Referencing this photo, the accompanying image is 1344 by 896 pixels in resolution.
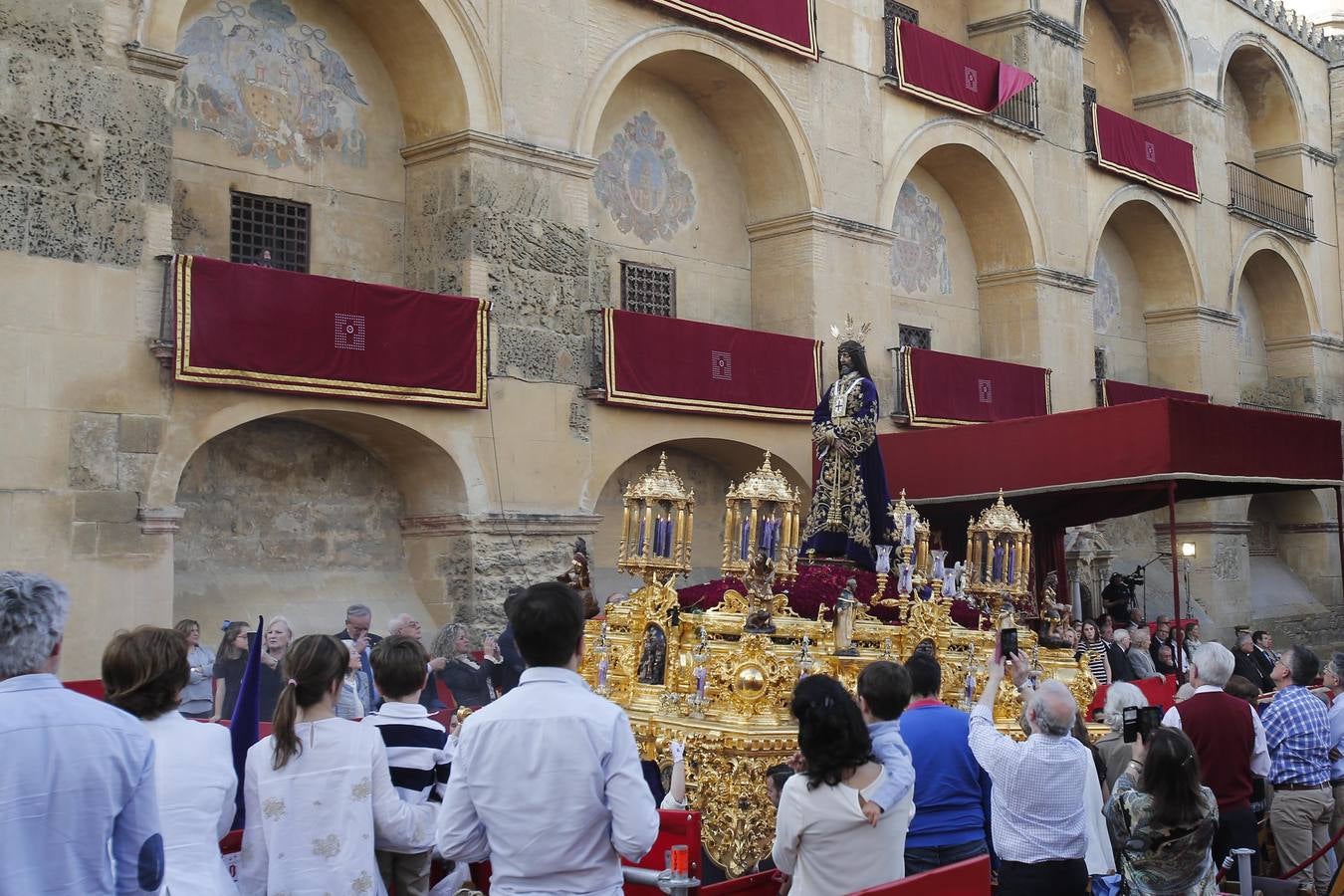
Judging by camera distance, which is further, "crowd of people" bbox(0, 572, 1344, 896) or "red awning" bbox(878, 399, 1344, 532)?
"red awning" bbox(878, 399, 1344, 532)

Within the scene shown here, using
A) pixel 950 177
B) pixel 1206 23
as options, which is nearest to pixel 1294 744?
pixel 950 177

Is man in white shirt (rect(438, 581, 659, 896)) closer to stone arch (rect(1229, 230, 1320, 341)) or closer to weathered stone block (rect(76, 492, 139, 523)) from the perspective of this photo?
weathered stone block (rect(76, 492, 139, 523))

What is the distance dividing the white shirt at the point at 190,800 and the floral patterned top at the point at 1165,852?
11.0ft

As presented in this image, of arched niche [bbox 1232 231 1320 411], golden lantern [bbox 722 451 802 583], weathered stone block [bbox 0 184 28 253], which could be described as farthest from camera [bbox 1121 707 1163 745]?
arched niche [bbox 1232 231 1320 411]

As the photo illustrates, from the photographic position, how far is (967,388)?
67.5 feet

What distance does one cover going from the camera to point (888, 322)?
19750 mm

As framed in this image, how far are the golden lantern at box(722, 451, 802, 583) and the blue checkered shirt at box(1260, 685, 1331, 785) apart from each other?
10.4 feet

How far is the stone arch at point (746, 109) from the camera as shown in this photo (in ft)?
55.9

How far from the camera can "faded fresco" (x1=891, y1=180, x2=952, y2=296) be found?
71.3 ft

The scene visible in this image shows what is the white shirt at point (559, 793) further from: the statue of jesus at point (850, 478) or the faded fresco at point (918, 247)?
the faded fresco at point (918, 247)

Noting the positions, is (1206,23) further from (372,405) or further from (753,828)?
(753,828)

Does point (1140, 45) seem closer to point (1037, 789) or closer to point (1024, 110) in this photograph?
point (1024, 110)

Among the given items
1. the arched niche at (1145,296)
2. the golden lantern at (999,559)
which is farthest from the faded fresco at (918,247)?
the golden lantern at (999,559)

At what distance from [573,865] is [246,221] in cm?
1149
